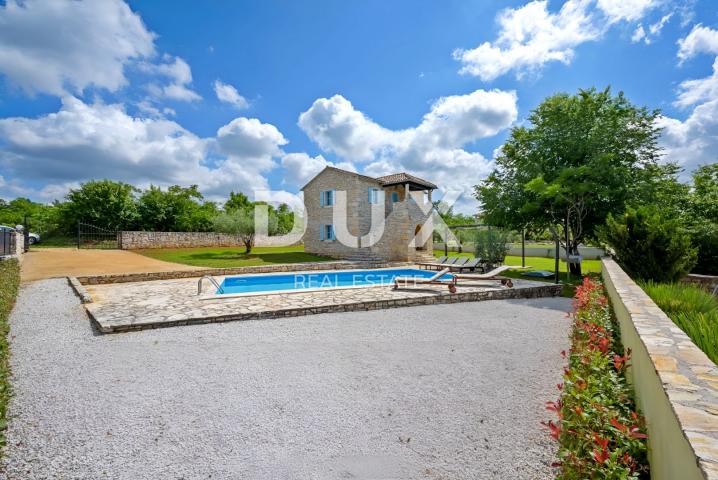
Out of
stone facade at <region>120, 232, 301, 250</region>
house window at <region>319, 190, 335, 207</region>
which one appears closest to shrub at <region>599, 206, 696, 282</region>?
house window at <region>319, 190, 335, 207</region>

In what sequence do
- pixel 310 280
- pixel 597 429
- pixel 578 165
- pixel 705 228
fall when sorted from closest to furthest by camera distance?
pixel 597 429 < pixel 705 228 < pixel 578 165 < pixel 310 280

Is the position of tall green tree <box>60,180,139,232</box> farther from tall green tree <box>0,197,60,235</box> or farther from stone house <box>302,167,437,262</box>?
stone house <box>302,167,437,262</box>

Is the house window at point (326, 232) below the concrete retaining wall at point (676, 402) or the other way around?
the other way around

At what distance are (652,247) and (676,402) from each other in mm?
9947

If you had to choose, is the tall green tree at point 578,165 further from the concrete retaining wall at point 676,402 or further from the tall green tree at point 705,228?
the concrete retaining wall at point 676,402

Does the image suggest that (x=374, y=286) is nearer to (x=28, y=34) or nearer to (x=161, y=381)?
(x=161, y=381)

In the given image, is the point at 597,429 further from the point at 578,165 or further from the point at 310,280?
the point at 578,165

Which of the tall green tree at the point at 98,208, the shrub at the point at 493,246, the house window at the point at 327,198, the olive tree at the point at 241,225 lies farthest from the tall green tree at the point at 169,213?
the shrub at the point at 493,246

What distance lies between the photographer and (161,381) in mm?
4242

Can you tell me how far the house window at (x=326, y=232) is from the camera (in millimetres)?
23891

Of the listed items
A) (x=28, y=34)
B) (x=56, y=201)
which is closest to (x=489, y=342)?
(x=28, y=34)

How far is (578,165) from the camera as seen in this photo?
1361 centimetres

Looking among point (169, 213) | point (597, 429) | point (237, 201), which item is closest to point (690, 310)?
point (597, 429)

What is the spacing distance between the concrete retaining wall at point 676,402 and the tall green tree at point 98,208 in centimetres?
3765
